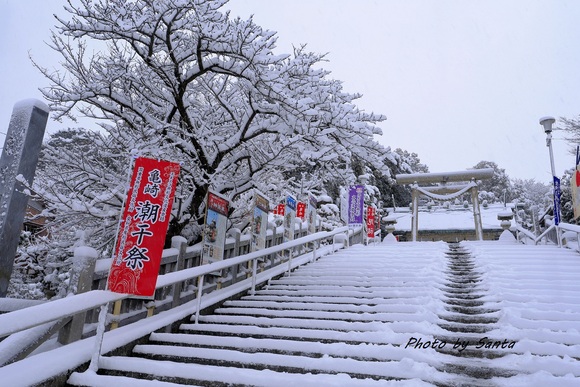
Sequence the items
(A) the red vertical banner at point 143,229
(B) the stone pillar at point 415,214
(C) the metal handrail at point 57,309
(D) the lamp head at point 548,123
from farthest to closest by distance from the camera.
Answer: (B) the stone pillar at point 415,214, (D) the lamp head at point 548,123, (A) the red vertical banner at point 143,229, (C) the metal handrail at point 57,309

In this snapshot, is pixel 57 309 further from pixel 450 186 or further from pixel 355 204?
pixel 450 186

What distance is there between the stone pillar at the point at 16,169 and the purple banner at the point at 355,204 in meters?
9.87

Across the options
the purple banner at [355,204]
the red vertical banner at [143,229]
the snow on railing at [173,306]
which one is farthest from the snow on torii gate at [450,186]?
the red vertical banner at [143,229]

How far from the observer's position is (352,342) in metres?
4.71

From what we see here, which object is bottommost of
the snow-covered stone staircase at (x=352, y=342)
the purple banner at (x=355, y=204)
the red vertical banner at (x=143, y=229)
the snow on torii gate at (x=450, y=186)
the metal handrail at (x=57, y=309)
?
the snow-covered stone staircase at (x=352, y=342)

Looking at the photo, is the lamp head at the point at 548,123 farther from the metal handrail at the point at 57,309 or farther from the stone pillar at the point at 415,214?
the metal handrail at the point at 57,309

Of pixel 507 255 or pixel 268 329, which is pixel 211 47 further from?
pixel 507 255

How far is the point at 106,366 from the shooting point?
4.08 m

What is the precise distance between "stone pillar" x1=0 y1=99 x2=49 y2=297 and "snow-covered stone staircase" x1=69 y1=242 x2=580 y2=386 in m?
1.94

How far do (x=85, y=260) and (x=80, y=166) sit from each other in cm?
343

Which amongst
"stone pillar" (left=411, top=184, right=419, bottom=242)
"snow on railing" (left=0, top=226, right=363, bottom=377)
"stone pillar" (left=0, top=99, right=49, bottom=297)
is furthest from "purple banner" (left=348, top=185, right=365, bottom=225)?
"stone pillar" (left=0, top=99, right=49, bottom=297)

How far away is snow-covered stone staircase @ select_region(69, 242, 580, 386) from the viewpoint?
3676 millimetres

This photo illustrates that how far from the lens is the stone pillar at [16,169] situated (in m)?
4.86

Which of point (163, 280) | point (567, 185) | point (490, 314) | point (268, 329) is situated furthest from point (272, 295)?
point (567, 185)
